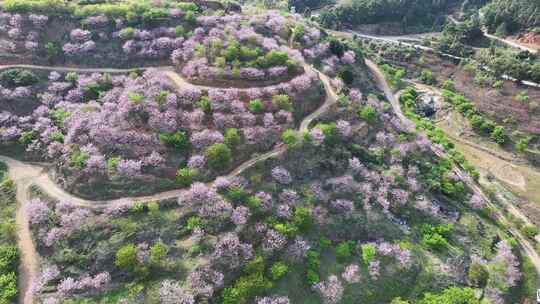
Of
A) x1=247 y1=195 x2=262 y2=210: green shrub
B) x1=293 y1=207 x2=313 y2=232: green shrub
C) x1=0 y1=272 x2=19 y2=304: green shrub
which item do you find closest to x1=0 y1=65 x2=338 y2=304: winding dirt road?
x1=0 y1=272 x2=19 y2=304: green shrub

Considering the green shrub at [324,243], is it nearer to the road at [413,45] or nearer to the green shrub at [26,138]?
the green shrub at [26,138]

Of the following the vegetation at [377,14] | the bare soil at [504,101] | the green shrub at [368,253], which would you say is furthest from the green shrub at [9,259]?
the vegetation at [377,14]

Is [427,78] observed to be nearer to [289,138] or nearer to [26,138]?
[289,138]

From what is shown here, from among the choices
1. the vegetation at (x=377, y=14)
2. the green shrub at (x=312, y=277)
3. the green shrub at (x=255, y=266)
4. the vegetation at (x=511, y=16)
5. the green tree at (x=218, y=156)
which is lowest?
the green shrub at (x=312, y=277)

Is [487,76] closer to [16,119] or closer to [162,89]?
[162,89]

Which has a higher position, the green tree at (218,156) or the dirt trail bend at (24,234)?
the green tree at (218,156)

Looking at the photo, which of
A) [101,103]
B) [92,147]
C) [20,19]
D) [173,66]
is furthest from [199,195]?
[20,19]

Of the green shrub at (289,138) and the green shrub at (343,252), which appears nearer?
the green shrub at (343,252)
